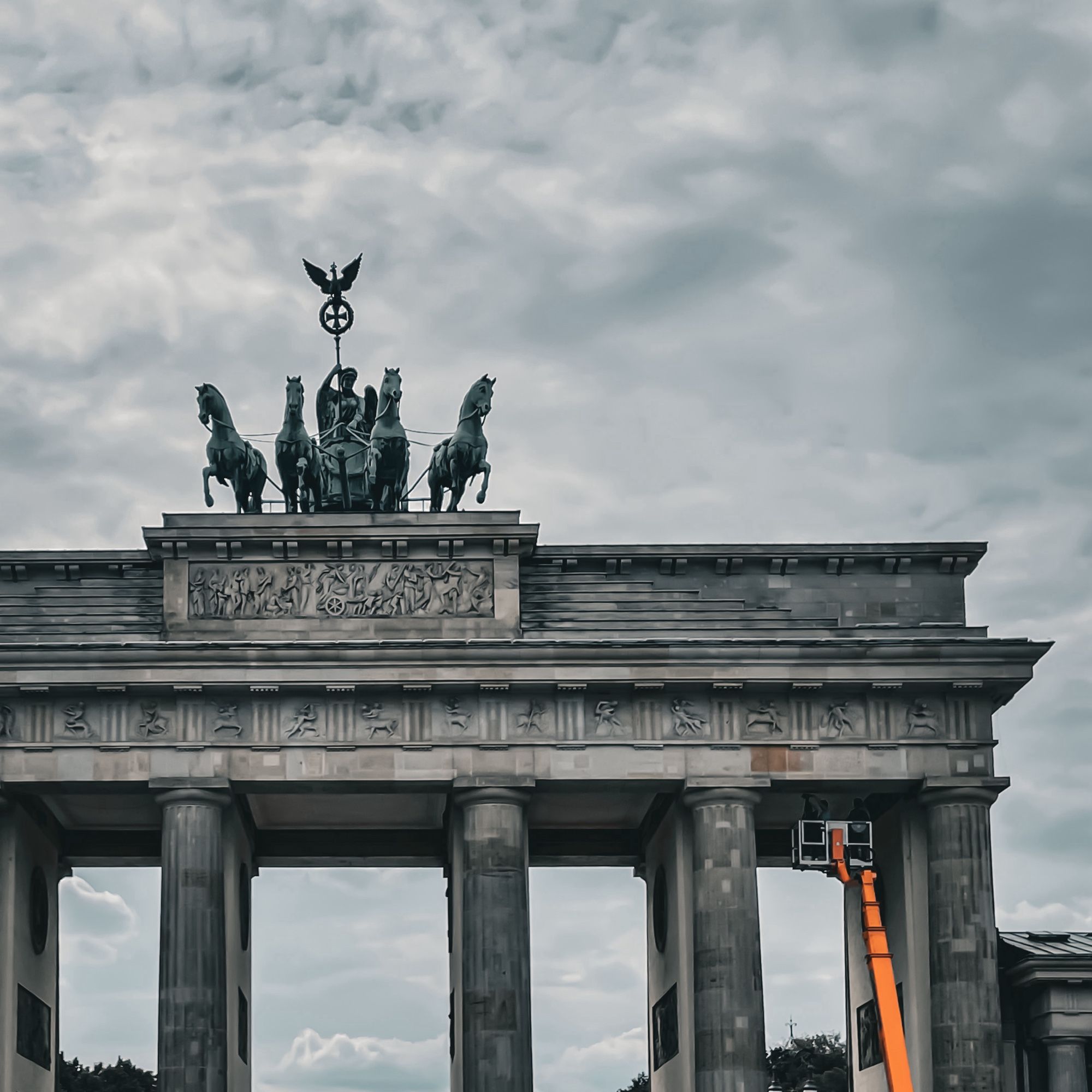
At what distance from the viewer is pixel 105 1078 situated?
105m

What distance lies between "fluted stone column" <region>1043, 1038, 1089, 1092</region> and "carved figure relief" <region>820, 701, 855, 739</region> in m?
9.49

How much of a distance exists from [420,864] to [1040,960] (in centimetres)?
1873

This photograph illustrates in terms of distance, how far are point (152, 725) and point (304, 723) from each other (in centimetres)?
373

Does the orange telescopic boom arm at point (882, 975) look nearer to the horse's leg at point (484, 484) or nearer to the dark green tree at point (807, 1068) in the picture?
the horse's leg at point (484, 484)

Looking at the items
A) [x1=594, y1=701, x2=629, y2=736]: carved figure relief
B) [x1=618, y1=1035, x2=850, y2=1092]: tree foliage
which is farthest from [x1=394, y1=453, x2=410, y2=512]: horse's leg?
[x1=618, y1=1035, x2=850, y2=1092]: tree foliage

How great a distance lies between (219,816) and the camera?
5109cm

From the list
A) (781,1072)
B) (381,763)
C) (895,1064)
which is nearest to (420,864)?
(381,763)

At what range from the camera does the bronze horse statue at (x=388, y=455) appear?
54438 mm

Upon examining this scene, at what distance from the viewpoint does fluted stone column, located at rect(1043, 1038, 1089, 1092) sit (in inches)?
2063

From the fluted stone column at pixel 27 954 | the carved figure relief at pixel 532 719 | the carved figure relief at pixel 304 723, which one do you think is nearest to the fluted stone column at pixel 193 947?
the carved figure relief at pixel 304 723

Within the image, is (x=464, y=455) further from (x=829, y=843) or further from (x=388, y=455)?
(x=829, y=843)

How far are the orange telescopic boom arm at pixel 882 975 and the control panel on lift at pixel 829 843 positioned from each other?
4.4 inches

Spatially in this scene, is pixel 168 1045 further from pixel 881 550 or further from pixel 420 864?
pixel 881 550

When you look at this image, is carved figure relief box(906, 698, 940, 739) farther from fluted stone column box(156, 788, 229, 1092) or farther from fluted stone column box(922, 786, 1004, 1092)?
fluted stone column box(156, 788, 229, 1092)
